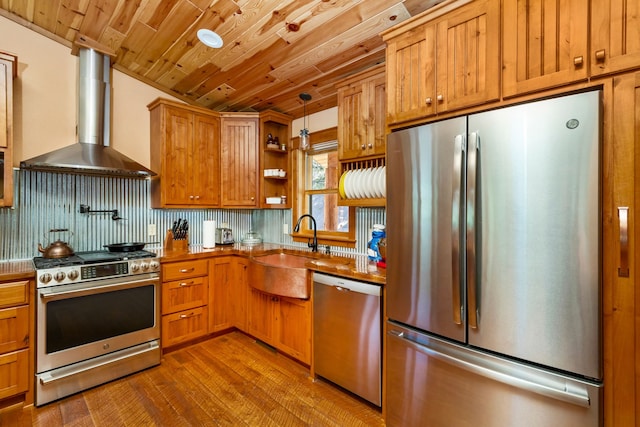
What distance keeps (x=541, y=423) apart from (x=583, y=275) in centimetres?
67

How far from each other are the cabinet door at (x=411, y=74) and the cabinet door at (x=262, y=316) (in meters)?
1.92

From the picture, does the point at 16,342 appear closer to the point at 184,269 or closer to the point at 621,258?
the point at 184,269

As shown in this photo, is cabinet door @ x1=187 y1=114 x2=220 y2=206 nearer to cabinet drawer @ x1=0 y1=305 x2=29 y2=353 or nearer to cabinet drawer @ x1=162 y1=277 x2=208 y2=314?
cabinet drawer @ x1=162 y1=277 x2=208 y2=314

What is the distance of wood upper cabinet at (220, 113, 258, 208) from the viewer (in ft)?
11.3

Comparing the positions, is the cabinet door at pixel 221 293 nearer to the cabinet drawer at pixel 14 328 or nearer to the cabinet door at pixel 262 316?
the cabinet door at pixel 262 316

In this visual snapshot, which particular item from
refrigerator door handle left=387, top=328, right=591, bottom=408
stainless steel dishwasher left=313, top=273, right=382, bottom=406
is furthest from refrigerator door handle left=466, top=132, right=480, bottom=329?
stainless steel dishwasher left=313, top=273, right=382, bottom=406

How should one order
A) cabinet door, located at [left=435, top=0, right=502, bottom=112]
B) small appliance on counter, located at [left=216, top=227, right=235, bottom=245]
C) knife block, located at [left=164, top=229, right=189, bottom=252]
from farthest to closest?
small appliance on counter, located at [left=216, top=227, right=235, bottom=245] < knife block, located at [left=164, top=229, right=189, bottom=252] < cabinet door, located at [left=435, top=0, right=502, bottom=112]

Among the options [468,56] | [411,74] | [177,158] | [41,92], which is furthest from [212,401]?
[41,92]

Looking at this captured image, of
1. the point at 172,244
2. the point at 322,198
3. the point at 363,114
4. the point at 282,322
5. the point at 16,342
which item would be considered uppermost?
the point at 363,114

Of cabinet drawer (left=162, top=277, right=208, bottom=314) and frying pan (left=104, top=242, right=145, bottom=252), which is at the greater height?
frying pan (left=104, top=242, right=145, bottom=252)

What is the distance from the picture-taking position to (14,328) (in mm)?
1981

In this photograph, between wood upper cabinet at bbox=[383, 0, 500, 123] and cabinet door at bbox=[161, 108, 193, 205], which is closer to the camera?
wood upper cabinet at bbox=[383, 0, 500, 123]

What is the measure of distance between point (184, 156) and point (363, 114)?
1.97 meters

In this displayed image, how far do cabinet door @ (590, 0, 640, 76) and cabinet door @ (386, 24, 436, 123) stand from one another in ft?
2.12
